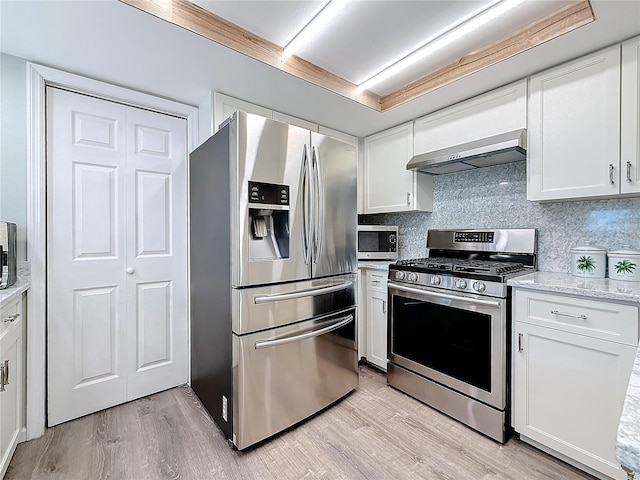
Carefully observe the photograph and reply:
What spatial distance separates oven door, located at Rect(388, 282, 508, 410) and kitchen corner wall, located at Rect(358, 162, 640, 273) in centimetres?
69

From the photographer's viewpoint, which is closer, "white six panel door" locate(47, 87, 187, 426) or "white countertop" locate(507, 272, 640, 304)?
"white countertop" locate(507, 272, 640, 304)

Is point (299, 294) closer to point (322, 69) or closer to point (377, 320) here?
point (377, 320)

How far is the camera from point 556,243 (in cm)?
206

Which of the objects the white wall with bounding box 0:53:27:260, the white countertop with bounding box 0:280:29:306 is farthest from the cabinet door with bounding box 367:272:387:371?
the white wall with bounding box 0:53:27:260

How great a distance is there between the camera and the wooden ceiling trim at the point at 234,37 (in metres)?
1.45

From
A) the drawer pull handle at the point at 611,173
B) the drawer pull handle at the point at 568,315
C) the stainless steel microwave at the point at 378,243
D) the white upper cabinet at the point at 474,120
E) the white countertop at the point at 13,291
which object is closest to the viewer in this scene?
the white countertop at the point at 13,291

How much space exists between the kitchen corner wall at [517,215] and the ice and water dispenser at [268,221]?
5.20 feet

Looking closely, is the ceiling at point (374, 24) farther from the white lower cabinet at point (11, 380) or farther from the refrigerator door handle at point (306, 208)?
the white lower cabinet at point (11, 380)

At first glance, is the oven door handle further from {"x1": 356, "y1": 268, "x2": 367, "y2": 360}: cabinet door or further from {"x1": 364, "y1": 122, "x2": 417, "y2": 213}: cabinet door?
{"x1": 364, "y1": 122, "x2": 417, "y2": 213}: cabinet door

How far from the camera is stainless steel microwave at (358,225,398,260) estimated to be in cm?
284

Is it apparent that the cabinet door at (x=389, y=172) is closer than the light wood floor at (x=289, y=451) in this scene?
No

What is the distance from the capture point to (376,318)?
2646mm

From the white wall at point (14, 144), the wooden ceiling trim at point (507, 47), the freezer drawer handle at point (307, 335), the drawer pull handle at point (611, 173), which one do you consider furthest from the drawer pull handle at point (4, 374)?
the drawer pull handle at point (611, 173)

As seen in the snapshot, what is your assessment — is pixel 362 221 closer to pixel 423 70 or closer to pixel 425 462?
pixel 423 70
